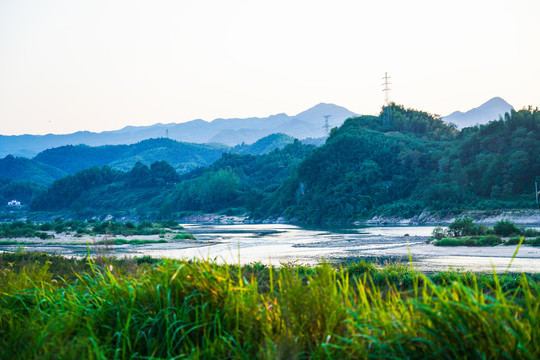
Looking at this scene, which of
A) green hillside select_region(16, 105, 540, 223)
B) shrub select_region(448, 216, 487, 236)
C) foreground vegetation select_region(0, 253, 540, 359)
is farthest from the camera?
green hillside select_region(16, 105, 540, 223)

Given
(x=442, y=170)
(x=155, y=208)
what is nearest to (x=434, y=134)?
(x=442, y=170)

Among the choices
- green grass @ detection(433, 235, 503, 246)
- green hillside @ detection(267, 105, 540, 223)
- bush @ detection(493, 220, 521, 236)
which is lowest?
green grass @ detection(433, 235, 503, 246)

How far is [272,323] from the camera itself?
19.6 feet

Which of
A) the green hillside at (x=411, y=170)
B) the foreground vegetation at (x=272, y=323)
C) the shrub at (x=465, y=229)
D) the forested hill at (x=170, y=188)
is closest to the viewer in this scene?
the foreground vegetation at (x=272, y=323)

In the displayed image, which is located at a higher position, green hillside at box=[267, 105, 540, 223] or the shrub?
green hillside at box=[267, 105, 540, 223]

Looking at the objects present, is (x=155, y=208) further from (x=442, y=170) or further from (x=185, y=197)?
(x=442, y=170)

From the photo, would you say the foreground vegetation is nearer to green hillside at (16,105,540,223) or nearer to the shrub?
the shrub

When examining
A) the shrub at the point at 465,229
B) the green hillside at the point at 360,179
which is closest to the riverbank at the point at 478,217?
the green hillside at the point at 360,179

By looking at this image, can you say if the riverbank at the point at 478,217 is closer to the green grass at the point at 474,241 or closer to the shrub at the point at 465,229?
the shrub at the point at 465,229

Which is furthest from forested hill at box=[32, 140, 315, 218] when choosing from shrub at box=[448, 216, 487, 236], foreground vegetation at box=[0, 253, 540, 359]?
foreground vegetation at box=[0, 253, 540, 359]

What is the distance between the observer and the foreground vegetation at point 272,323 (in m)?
4.82

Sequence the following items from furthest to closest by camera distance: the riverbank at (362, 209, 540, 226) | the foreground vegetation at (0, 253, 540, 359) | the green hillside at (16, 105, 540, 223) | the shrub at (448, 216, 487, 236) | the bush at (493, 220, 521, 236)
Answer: the green hillside at (16, 105, 540, 223)
the riverbank at (362, 209, 540, 226)
the shrub at (448, 216, 487, 236)
the bush at (493, 220, 521, 236)
the foreground vegetation at (0, 253, 540, 359)

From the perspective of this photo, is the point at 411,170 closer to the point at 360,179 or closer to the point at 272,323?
the point at 360,179

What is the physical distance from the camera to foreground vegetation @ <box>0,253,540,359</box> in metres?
4.82
